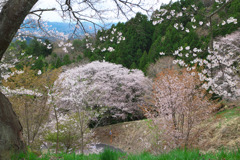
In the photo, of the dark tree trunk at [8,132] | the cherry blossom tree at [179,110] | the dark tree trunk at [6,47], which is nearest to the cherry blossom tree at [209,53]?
A: the cherry blossom tree at [179,110]

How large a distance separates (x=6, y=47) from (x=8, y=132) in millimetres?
1291

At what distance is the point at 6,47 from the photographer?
2871 mm

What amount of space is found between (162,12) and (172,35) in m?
22.1

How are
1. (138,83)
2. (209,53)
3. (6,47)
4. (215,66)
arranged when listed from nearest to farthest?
(6,47)
(209,53)
(215,66)
(138,83)

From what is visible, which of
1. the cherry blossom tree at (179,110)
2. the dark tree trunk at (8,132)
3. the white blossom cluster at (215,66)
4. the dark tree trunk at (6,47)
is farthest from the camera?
the cherry blossom tree at (179,110)

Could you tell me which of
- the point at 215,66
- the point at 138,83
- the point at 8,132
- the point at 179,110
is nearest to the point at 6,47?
the point at 8,132

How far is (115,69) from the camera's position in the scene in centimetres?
1888

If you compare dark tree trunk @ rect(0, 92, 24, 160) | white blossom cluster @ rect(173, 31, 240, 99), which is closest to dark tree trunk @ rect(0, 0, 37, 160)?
dark tree trunk @ rect(0, 92, 24, 160)

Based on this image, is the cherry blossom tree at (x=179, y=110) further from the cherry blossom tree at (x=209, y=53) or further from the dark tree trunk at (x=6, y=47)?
the dark tree trunk at (x=6, y=47)

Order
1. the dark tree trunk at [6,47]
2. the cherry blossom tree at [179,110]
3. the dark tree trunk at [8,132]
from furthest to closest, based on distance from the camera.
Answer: the cherry blossom tree at [179,110] → the dark tree trunk at [8,132] → the dark tree trunk at [6,47]

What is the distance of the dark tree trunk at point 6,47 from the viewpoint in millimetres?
2646

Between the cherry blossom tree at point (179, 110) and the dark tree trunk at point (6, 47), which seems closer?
the dark tree trunk at point (6, 47)

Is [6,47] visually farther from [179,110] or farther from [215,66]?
[215,66]

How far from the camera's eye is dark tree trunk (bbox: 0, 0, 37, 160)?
265cm
